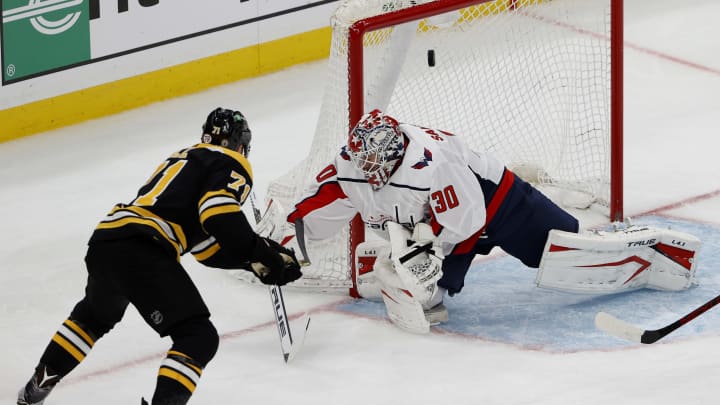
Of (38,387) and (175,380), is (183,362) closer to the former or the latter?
(175,380)

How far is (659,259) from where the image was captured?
5.35m

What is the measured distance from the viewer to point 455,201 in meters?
4.89

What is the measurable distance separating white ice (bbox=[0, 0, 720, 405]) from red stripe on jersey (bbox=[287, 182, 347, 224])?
41 centimetres

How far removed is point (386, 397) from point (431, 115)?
5.44 ft

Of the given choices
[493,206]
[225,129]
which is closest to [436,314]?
[493,206]

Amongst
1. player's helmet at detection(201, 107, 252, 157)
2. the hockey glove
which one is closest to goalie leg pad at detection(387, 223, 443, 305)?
the hockey glove

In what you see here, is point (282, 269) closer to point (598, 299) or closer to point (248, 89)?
point (598, 299)

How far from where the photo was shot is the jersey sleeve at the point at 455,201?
4875 mm

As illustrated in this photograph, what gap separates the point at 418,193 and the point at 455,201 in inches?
4.6

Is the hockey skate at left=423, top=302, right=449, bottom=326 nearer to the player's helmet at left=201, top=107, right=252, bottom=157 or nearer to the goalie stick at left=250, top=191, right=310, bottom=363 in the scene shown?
the goalie stick at left=250, top=191, right=310, bottom=363

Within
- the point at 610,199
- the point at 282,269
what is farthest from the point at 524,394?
the point at 610,199

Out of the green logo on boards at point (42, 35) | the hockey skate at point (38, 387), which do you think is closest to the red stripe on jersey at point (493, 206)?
the hockey skate at point (38, 387)

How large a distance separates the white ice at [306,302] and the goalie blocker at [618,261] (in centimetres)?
8

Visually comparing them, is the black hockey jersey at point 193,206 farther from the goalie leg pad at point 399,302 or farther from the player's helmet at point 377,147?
the goalie leg pad at point 399,302
